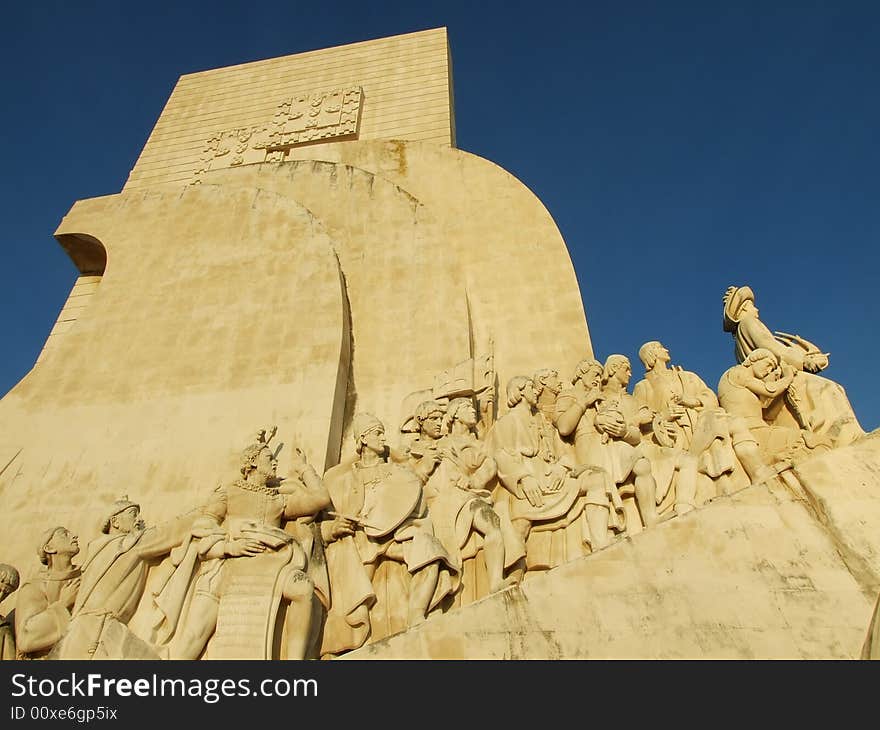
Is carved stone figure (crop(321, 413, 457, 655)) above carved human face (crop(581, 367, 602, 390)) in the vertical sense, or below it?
below

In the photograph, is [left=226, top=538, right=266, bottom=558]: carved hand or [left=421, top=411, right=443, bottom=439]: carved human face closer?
[left=226, top=538, right=266, bottom=558]: carved hand

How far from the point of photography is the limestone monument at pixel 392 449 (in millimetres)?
3023

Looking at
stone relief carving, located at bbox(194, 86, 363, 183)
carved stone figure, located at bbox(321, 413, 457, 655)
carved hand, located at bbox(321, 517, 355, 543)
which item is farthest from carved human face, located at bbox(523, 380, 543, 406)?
stone relief carving, located at bbox(194, 86, 363, 183)

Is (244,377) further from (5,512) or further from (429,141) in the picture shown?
(429,141)

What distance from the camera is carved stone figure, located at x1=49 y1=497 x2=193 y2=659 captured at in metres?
3.17

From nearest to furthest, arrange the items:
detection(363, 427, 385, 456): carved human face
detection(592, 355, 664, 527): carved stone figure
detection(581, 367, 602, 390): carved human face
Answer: detection(363, 427, 385, 456): carved human face, detection(592, 355, 664, 527): carved stone figure, detection(581, 367, 602, 390): carved human face

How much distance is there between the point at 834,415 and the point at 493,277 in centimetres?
385

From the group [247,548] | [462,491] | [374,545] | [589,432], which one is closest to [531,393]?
[589,432]

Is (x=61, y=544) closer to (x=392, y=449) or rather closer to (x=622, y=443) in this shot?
(x=392, y=449)

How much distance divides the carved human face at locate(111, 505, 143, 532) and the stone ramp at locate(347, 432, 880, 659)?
76.4 inches

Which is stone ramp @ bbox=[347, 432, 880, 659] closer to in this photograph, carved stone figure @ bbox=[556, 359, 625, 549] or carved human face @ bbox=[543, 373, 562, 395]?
carved stone figure @ bbox=[556, 359, 625, 549]

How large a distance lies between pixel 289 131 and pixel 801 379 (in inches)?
311

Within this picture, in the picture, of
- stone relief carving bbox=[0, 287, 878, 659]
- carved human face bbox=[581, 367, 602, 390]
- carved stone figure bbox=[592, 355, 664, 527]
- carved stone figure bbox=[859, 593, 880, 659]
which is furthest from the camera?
carved human face bbox=[581, 367, 602, 390]

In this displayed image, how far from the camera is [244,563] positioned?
134 inches
